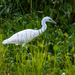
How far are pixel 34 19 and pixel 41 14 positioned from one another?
279 mm

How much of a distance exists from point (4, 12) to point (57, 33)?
1520 millimetres

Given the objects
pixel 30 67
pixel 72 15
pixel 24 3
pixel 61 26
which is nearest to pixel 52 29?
pixel 61 26

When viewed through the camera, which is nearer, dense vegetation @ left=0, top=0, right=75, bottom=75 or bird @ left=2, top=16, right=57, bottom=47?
bird @ left=2, top=16, right=57, bottom=47

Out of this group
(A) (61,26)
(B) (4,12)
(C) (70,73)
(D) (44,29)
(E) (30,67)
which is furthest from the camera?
(B) (4,12)

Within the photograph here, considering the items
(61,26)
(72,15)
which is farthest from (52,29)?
(72,15)

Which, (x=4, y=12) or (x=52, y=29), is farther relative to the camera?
(x=4, y=12)

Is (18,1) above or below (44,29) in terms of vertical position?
above

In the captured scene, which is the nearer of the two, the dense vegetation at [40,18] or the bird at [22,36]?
the bird at [22,36]

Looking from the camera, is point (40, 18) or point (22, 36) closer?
point (22, 36)

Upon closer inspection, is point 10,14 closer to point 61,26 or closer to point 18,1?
point 18,1

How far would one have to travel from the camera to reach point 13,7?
20.4 feet

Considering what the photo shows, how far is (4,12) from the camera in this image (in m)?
6.08

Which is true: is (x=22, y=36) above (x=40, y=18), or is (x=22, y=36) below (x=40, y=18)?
below

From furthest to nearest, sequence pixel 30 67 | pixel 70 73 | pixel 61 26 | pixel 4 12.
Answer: pixel 4 12
pixel 61 26
pixel 30 67
pixel 70 73
